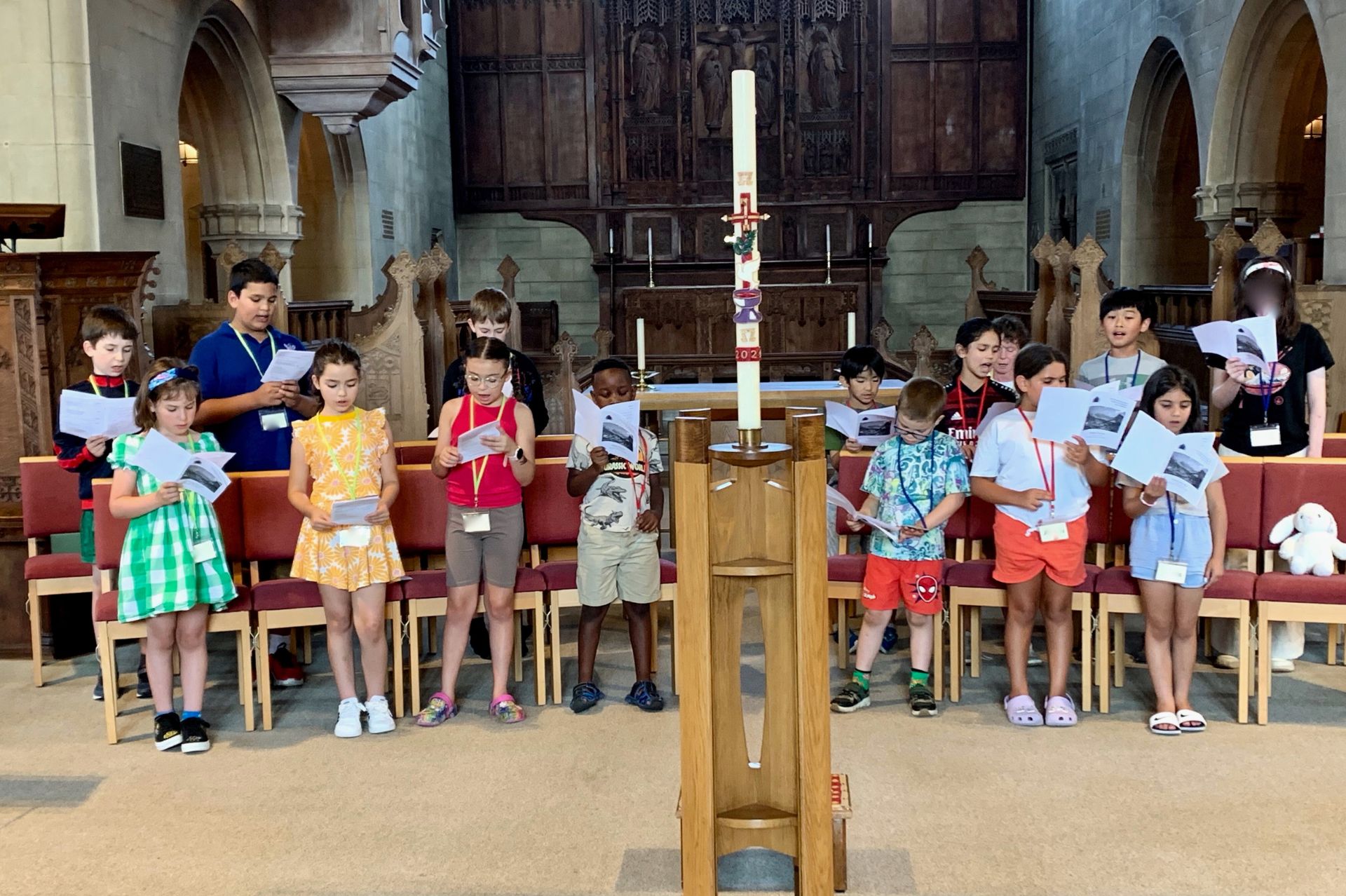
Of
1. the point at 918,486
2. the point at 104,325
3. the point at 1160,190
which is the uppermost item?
the point at 1160,190

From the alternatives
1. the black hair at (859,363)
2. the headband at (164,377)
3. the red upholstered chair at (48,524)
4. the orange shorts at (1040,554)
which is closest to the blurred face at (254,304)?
the headband at (164,377)

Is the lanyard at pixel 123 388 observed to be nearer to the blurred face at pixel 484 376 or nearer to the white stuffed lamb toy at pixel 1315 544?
the blurred face at pixel 484 376

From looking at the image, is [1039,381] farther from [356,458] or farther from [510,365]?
[356,458]

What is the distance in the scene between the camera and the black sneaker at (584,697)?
4.45m

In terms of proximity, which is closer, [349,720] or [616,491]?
[349,720]

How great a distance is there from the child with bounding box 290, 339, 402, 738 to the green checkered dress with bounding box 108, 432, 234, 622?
0.85ft

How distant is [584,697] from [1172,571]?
75.4 inches

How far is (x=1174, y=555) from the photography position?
4141 millimetres

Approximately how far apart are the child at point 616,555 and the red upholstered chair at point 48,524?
1.89 meters

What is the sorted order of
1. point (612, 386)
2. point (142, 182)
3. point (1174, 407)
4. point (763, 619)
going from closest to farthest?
point (763, 619) → point (1174, 407) → point (612, 386) → point (142, 182)

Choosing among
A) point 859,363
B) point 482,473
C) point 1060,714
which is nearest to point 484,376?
point 482,473

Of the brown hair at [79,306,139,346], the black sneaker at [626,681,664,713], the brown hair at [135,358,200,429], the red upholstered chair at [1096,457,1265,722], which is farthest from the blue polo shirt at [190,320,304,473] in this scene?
the red upholstered chair at [1096,457,1265,722]

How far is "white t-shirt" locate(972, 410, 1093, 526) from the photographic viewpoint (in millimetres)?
4230

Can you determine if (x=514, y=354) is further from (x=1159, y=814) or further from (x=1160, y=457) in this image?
(x=1159, y=814)
